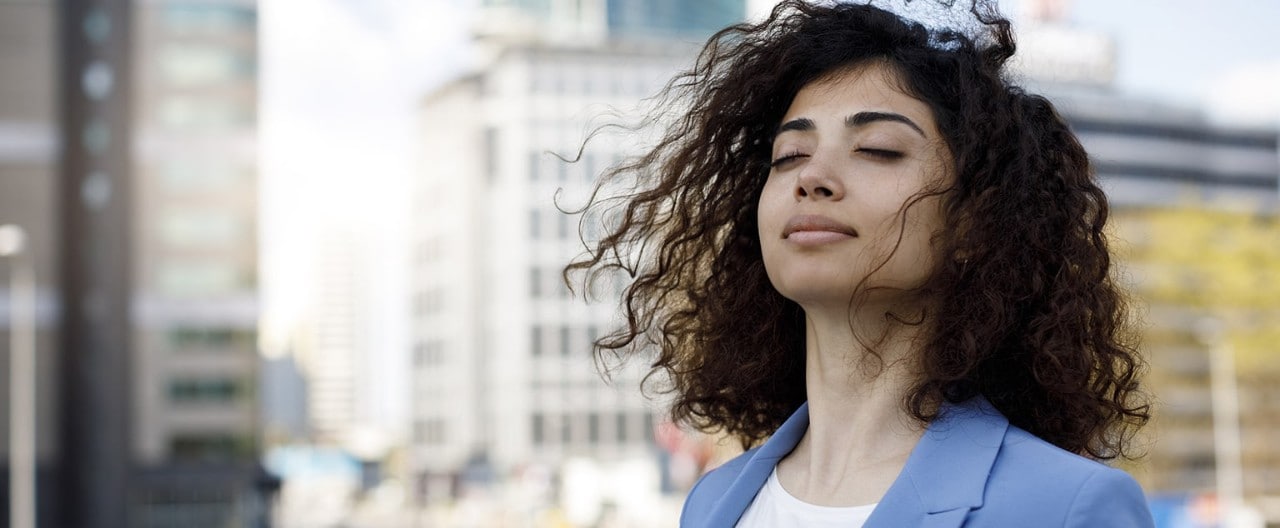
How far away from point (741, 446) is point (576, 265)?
479 millimetres

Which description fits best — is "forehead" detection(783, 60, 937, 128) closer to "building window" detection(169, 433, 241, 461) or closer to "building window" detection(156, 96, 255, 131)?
"building window" detection(156, 96, 255, 131)

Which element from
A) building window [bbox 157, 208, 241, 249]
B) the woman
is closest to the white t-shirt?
the woman

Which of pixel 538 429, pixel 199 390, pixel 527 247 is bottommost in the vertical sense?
pixel 538 429

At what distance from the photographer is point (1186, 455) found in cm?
6669

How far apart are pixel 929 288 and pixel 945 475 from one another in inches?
10.8

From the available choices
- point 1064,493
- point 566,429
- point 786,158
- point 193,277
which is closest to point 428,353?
point 566,429

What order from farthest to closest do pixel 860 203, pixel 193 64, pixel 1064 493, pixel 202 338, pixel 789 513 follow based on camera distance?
pixel 202 338
pixel 193 64
pixel 789 513
pixel 860 203
pixel 1064 493

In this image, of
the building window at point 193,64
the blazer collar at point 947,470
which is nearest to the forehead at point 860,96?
the blazer collar at point 947,470

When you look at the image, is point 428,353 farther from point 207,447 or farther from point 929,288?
point 929,288

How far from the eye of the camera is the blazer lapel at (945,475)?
1.76 meters

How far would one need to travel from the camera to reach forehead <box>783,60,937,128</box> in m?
2.02

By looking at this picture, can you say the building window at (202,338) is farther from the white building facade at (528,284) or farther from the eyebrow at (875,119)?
the eyebrow at (875,119)

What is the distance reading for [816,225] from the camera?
1.96 m

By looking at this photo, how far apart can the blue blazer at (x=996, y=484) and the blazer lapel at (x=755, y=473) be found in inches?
13.3
